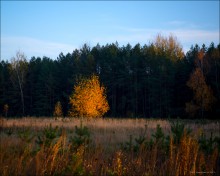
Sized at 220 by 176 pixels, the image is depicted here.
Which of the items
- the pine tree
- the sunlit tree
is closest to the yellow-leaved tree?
the sunlit tree

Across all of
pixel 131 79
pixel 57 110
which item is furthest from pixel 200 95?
pixel 57 110

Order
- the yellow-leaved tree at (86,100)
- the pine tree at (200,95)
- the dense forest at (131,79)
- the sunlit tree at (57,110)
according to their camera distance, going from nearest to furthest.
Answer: the yellow-leaved tree at (86,100)
the sunlit tree at (57,110)
the pine tree at (200,95)
the dense forest at (131,79)

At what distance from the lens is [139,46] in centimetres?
5288

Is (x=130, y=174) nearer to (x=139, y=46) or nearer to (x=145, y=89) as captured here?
(x=145, y=89)

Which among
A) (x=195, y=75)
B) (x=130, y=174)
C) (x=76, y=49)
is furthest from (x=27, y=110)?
(x=130, y=174)

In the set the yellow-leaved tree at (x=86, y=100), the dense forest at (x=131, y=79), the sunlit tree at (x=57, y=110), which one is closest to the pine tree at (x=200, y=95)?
the dense forest at (x=131, y=79)

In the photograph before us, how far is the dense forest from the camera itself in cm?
3862

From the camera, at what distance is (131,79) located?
47844 millimetres

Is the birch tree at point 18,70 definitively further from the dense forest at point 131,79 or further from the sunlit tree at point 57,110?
the sunlit tree at point 57,110

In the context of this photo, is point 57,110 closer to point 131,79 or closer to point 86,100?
point 86,100

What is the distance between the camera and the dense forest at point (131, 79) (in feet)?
127

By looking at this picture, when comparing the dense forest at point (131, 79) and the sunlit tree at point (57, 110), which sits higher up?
the dense forest at point (131, 79)

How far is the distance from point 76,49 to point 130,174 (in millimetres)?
49070

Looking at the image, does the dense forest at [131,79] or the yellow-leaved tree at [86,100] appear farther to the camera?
the dense forest at [131,79]
